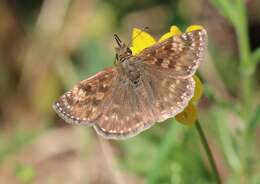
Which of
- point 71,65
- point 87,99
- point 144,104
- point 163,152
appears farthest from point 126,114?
point 71,65

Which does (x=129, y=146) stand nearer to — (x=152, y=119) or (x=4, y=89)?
(x=4, y=89)

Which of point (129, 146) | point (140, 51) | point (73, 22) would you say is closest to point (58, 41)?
point (73, 22)

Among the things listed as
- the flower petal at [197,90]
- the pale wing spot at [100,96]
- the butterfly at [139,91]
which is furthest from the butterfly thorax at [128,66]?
the flower petal at [197,90]

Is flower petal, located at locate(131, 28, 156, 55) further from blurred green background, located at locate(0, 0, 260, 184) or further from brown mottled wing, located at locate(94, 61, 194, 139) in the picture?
blurred green background, located at locate(0, 0, 260, 184)

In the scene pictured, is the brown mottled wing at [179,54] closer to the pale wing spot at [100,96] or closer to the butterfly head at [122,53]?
the butterfly head at [122,53]

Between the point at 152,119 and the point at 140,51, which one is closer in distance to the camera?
the point at 152,119

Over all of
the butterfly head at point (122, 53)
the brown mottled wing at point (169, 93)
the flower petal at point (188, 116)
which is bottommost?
the flower petal at point (188, 116)

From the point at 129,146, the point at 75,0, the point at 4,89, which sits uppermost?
the point at 75,0

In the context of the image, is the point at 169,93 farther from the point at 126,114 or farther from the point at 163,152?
the point at 163,152
